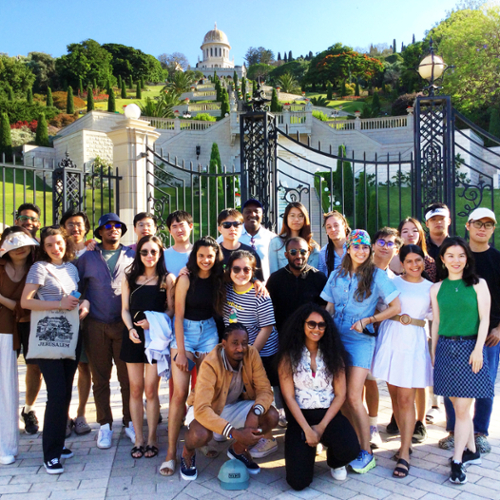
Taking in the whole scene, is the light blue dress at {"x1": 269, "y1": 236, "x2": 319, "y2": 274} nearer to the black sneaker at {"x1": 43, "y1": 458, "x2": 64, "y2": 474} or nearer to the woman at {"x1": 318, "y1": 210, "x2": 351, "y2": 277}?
the woman at {"x1": 318, "y1": 210, "x2": 351, "y2": 277}

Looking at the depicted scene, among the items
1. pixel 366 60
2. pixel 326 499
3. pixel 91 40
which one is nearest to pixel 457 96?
pixel 326 499

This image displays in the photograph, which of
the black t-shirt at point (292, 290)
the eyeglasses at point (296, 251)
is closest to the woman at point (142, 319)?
the black t-shirt at point (292, 290)

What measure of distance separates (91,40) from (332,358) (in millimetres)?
64126

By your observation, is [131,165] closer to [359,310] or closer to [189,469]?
[359,310]

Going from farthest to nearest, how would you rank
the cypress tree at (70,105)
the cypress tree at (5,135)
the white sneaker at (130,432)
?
the cypress tree at (70,105)
the cypress tree at (5,135)
the white sneaker at (130,432)

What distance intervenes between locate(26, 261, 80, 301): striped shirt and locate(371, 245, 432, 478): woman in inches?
93.9

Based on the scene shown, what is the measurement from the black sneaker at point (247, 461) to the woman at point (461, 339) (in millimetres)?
1295

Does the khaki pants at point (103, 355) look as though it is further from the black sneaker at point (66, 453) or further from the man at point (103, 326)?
the black sneaker at point (66, 453)

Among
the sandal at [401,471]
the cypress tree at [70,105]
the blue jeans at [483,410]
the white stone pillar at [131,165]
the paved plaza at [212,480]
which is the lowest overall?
the paved plaza at [212,480]

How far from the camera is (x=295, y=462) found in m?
3.14

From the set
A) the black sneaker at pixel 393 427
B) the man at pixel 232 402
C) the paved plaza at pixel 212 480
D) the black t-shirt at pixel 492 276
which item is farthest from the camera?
the black sneaker at pixel 393 427

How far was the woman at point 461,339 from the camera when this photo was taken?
10.8 feet

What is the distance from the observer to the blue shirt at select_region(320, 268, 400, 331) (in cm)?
353

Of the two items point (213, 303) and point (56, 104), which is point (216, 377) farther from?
point (56, 104)
